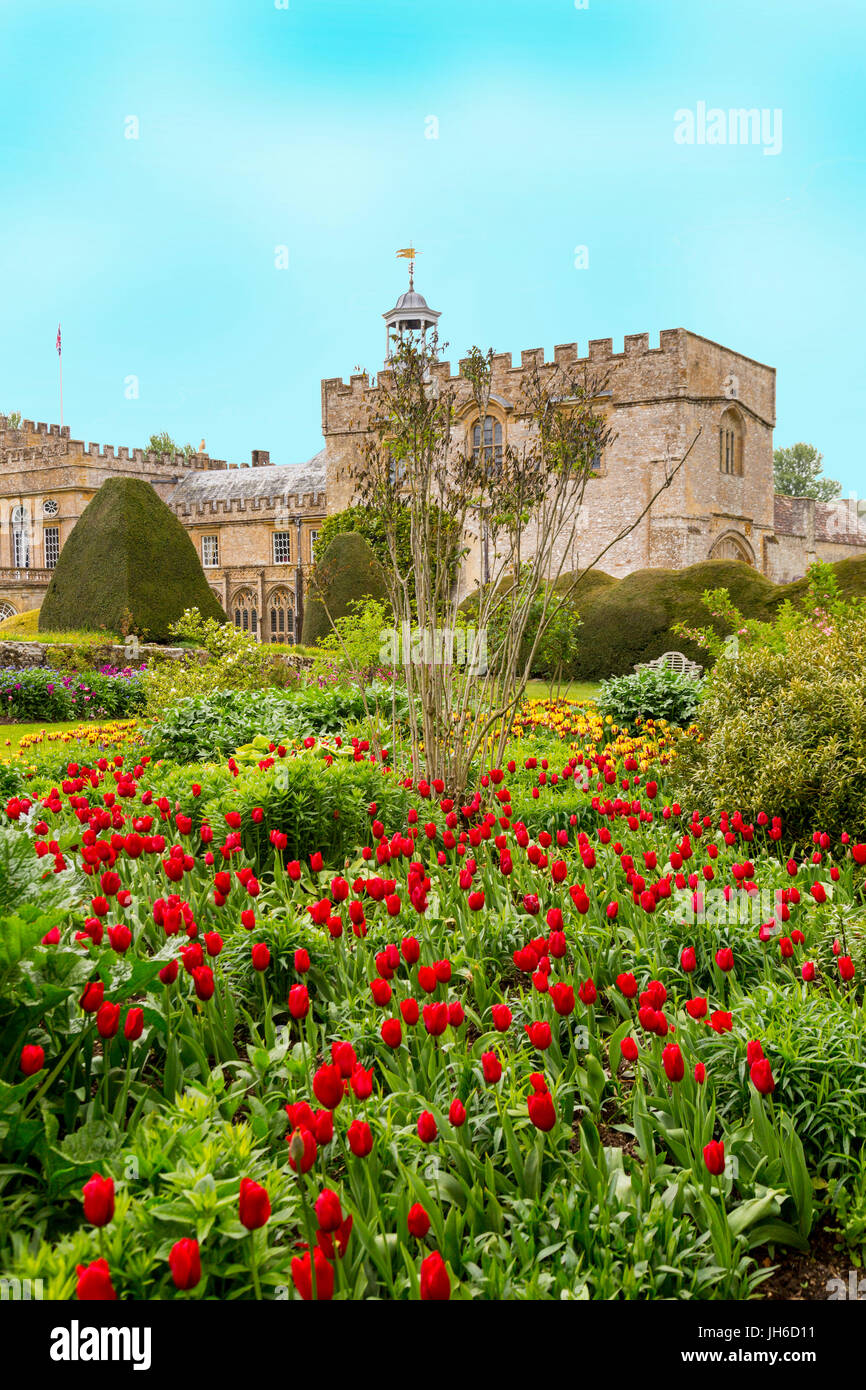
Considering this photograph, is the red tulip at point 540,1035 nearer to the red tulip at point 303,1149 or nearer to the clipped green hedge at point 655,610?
the red tulip at point 303,1149

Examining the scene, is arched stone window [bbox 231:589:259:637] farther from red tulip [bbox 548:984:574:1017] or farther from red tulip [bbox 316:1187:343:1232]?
red tulip [bbox 316:1187:343:1232]

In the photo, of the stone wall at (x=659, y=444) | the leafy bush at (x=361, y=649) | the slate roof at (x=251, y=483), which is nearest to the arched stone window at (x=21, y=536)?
the slate roof at (x=251, y=483)

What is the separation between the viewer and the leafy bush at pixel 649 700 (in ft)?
30.0

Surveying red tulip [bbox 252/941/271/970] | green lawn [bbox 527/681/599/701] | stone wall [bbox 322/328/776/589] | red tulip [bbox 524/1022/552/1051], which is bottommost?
red tulip [bbox 524/1022/552/1051]

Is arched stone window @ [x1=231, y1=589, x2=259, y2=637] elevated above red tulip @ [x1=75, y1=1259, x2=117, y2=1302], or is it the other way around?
arched stone window @ [x1=231, y1=589, x2=259, y2=637]

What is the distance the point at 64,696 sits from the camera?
13094 millimetres

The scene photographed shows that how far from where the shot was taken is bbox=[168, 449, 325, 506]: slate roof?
42.8m

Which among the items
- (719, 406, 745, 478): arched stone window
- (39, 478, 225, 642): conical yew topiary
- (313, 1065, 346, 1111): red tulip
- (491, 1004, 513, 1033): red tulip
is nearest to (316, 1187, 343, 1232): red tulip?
(313, 1065, 346, 1111): red tulip

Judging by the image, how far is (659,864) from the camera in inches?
174

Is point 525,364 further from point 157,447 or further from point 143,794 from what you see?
point 157,447

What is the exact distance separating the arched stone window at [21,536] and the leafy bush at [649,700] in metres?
42.0

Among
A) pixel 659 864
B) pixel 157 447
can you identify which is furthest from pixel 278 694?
pixel 157 447

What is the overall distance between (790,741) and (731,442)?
2743 cm

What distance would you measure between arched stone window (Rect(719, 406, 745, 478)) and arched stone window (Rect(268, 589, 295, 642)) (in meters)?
17.5
